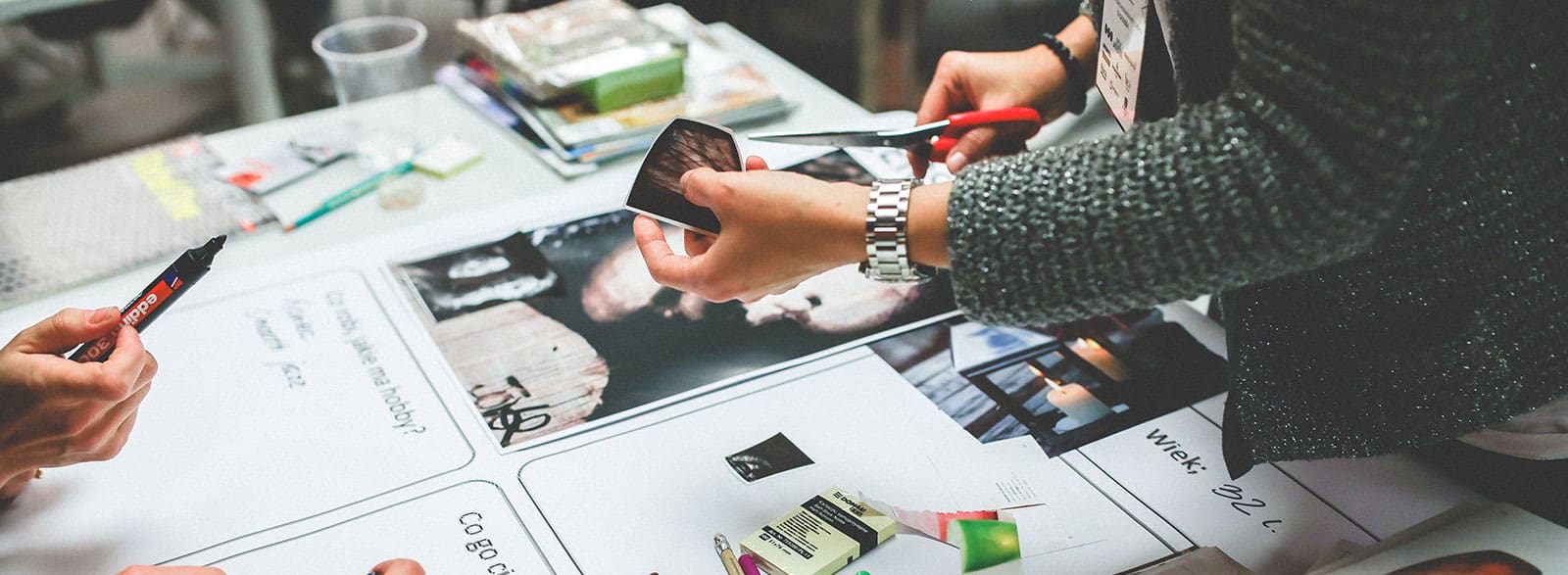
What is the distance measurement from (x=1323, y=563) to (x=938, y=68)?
502 millimetres

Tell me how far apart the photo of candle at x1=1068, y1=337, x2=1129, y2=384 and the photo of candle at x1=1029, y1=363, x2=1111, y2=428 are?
0.03 metres

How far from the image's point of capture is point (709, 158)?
0.76 metres

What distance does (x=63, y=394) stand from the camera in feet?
2.15

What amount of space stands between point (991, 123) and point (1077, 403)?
0.23 m

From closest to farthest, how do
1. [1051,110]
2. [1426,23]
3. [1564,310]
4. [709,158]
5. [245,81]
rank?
[1426,23] < [1564,310] < [709,158] < [1051,110] < [245,81]

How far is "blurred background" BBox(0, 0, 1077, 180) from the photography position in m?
2.46

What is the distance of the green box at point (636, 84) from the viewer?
4.02ft

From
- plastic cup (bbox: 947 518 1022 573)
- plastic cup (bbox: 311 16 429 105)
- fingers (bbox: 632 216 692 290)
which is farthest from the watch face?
plastic cup (bbox: 311 16 429 105)

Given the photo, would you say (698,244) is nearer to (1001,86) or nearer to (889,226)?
(889,226)

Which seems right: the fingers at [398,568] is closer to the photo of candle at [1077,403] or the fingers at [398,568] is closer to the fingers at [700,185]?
the fingers at [700,185]

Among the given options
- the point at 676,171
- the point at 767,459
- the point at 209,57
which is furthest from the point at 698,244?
the point at 209,57

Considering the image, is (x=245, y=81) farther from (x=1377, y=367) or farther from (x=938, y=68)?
(x=1377, y=367)

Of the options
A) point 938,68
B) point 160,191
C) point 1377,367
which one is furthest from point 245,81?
point 1377,367

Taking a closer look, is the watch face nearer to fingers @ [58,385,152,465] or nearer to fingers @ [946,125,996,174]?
fingers @ [946,125,996,174]
